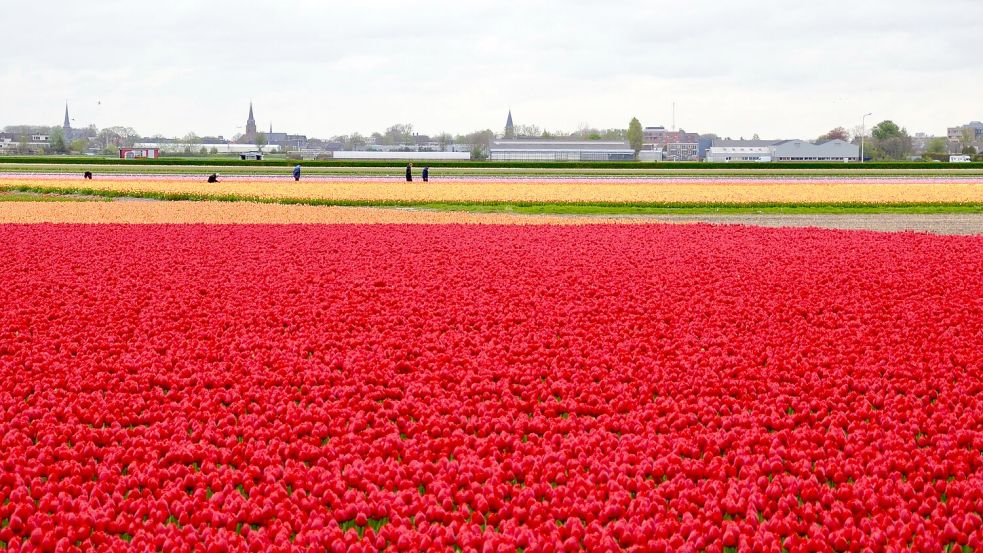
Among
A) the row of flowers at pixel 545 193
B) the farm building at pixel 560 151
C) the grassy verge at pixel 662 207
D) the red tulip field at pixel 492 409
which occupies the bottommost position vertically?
the red tulip field at pixel 492 409

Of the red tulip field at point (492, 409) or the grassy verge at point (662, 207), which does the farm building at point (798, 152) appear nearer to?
the grassy verge at point (662, 207)

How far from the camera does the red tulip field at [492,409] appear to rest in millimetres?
5477

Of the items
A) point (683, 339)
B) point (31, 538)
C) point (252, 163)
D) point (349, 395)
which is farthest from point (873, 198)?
point (252, 163)

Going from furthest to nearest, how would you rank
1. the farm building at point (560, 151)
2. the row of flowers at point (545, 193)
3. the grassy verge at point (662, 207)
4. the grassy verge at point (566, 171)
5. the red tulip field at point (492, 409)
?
the farm building at point (560, 151), the grassy verge at point (566, 171), the row of flowers at point (545, 193), the grassy verge at point (662, 207), the red tulip field at point (492, 409)

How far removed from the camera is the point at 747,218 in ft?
96.9

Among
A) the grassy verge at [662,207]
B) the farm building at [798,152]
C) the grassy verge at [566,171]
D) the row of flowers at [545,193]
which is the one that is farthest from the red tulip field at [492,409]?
the farm building at [798,152]

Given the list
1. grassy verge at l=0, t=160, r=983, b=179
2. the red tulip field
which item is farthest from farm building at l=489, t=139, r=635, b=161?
the red tulip field

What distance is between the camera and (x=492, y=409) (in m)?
7.56

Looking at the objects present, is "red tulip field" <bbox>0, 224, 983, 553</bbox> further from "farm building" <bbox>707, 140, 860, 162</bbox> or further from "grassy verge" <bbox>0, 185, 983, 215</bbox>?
"farm building" <bbox>707, 140, 860, 162</bbox>

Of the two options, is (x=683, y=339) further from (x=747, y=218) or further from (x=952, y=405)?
(x=747, y=218)

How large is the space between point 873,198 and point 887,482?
32468 millimetres

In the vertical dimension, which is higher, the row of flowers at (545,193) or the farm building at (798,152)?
the farm building at (798,152)

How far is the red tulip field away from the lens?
5.48m

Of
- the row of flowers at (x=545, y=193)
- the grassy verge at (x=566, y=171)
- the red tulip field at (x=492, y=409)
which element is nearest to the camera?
the red tulip field at (x=492, y=409)
